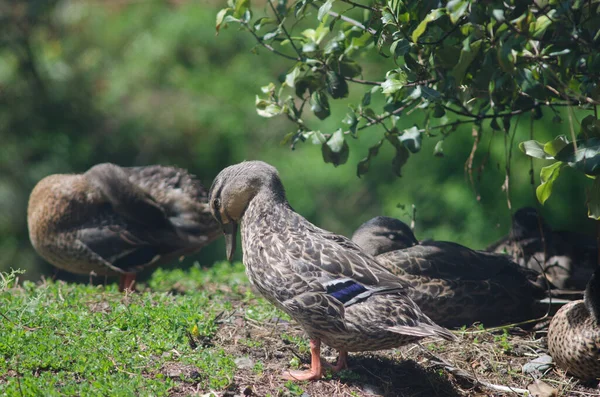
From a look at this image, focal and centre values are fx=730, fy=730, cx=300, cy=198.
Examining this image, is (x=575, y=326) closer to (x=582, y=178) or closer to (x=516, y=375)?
(x=516, y=375)

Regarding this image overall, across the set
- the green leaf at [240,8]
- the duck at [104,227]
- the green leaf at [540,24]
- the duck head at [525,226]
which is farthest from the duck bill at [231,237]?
the duck head at [525,226]

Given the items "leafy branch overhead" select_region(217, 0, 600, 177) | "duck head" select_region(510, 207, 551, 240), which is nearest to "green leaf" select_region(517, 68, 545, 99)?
"leafy branch overhead" select_region(217, 0, 600, 177)

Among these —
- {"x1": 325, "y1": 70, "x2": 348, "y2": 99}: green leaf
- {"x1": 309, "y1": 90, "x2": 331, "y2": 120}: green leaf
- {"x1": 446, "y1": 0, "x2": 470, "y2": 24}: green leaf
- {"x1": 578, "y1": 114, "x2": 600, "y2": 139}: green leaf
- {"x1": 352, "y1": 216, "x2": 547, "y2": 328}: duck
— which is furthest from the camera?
{"x1": 352, "y1": 216, "x2": 547, "y2": 328}: duck

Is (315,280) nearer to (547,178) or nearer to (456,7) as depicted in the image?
(547,178)

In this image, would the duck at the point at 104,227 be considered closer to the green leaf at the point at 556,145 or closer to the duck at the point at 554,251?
the duck at the point at 554,251

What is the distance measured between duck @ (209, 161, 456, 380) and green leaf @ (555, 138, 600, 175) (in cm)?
120

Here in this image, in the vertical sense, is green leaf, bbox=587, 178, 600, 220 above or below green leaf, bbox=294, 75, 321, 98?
below

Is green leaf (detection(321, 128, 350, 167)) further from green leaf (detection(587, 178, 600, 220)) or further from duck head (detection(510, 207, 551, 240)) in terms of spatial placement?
duck head (detection(510, 207, 551, 240))

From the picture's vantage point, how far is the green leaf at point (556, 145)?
4109 mm

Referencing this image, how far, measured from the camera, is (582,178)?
9.33 m

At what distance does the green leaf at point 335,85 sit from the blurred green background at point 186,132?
4.45 m

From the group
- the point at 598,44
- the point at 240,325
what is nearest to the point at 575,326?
the point at 598,44

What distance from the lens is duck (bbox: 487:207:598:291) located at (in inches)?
252

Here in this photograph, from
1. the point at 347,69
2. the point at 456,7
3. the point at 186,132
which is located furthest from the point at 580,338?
the point at 186,132
